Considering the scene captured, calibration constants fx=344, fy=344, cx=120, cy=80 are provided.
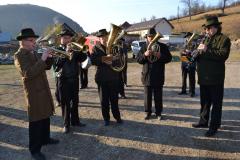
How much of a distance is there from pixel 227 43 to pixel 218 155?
7.14 ft

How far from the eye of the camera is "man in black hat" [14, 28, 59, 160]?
18.6 ft

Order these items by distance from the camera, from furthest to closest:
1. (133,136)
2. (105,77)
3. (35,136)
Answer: (105,77) → (133,136) → (35,136)

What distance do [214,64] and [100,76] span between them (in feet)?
8.12

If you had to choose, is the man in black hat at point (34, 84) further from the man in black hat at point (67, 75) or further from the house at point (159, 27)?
the house at point (159, 27)

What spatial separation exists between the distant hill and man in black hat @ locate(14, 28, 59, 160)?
11479 cm

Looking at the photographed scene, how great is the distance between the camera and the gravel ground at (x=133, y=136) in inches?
242

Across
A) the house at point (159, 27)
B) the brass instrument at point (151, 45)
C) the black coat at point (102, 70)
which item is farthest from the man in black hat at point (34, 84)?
the house at point (159, 27)

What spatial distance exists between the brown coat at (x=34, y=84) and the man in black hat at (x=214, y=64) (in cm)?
308

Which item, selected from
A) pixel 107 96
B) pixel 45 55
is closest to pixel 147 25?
pixel 107 96

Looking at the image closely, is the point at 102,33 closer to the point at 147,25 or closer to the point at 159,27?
the point at 159,27

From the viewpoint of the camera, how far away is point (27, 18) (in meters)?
132

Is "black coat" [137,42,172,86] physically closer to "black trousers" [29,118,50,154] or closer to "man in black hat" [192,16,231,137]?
"man in black hat" [192,16,231,137]

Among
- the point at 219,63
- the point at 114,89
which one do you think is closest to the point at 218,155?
the point at 219,63

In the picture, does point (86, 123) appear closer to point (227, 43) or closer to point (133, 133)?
point (133, 133)
